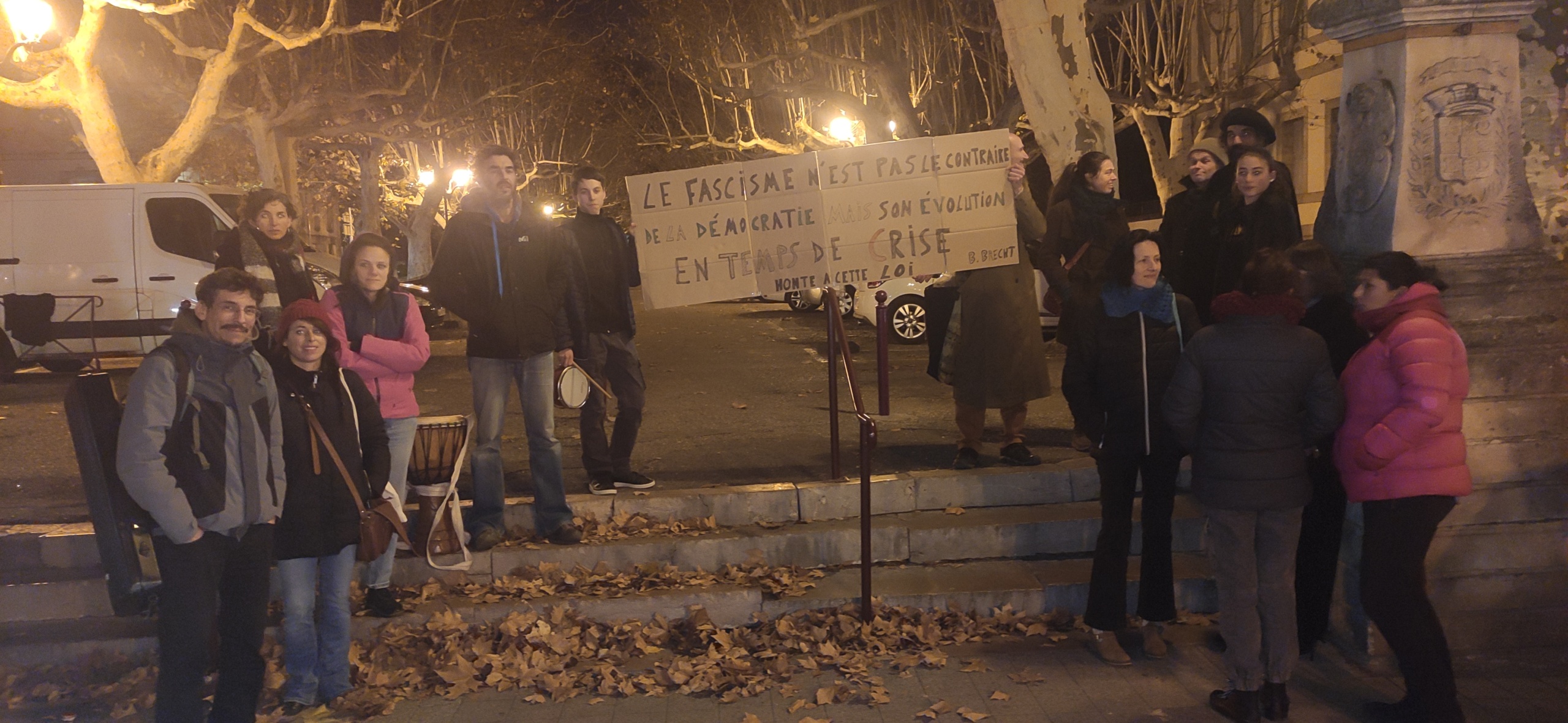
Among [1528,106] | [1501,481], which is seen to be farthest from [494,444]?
[1528,106]

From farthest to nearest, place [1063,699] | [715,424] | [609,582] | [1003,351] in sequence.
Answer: [715,424] < [1003,351] < [609,582] < [1063,699]

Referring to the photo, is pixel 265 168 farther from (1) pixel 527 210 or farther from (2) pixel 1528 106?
(2) pixel 1528 106

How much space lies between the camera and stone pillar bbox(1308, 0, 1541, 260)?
501cm

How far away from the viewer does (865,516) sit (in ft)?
17.5

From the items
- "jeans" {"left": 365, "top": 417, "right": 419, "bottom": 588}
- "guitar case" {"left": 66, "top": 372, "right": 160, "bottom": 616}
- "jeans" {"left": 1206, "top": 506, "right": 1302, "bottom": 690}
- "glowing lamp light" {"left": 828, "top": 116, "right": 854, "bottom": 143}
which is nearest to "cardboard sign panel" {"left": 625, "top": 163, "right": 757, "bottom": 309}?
"jeans" {"left": 365, "top": 417, "right": 419, "bottom": 588}

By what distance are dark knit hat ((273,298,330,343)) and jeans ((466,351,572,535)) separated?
4.29 ft

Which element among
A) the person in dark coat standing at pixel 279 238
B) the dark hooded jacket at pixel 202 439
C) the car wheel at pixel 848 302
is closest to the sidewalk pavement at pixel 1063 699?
the dark hooded jacket at pixel 202 439

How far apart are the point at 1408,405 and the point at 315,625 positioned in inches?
182

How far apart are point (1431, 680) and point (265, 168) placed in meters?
20.9

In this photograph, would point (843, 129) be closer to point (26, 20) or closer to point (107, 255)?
point (26, 20)

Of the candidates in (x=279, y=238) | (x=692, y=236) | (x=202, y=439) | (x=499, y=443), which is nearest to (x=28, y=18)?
(x=279, y=238)

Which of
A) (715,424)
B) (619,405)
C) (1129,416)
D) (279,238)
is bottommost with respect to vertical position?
(715,424)

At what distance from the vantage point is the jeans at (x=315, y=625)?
470 centimetres

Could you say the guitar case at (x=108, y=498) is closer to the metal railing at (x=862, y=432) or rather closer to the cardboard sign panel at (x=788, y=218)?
the cardboard sign panel at (x=788, y=218)
